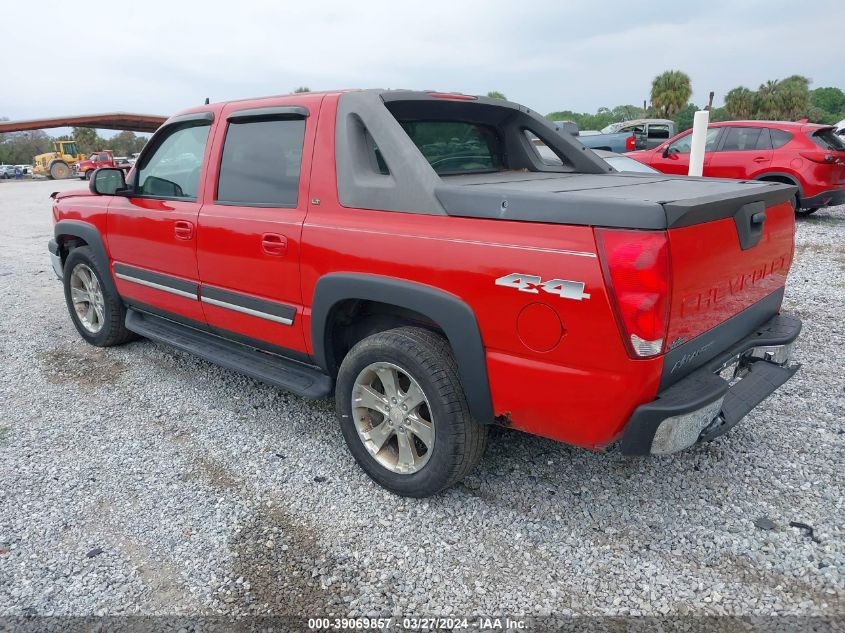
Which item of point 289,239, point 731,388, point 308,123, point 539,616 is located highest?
point 308,123

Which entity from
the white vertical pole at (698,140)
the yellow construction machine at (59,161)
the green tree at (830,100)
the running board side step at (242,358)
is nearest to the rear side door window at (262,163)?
the running board side step at (242,358)

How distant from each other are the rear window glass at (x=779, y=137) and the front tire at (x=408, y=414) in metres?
9.35

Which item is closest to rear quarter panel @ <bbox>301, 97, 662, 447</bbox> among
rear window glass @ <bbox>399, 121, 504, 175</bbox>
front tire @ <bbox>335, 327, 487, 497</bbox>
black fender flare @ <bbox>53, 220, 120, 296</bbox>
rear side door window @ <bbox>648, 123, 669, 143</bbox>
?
front tire @ <bbox>335, 327, 487, 497</bbox>

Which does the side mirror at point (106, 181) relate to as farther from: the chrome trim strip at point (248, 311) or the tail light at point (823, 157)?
the tail light at point (823, 157)

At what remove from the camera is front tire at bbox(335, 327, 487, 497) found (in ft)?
8.68

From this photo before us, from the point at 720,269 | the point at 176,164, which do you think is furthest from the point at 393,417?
the point at 176,164

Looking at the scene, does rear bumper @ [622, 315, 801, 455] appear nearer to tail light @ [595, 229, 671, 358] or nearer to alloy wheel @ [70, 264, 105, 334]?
tail light @ [595, 229, 671, 358]

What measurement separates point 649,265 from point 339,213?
1.51 meters

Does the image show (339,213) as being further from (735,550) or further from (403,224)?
(735,550)

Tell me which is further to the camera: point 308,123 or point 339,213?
point 308,123

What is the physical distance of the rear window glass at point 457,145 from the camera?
3418 millimetres

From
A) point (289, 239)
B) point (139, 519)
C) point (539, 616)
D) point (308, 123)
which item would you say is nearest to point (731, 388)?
point (539, 616)

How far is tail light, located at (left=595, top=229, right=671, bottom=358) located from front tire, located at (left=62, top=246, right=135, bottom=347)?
3.98 meters

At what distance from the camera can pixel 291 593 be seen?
2344mm
